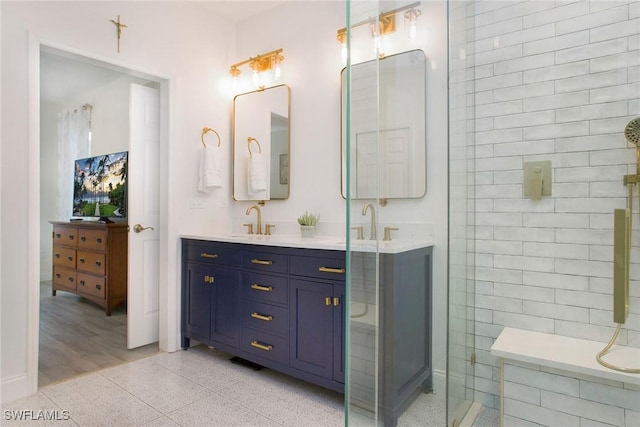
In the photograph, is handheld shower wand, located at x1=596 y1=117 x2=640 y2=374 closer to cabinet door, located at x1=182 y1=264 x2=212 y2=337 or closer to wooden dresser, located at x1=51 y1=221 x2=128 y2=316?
cabinet door, located at x1=182 y1=264 x2=212 y2=337

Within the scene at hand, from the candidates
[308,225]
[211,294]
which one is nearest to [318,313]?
[308,225]

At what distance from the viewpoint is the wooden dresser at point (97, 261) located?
3.82 metres

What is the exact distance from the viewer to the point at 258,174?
10.3 feet

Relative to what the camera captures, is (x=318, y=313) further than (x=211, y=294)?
No

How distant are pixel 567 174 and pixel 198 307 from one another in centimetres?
253

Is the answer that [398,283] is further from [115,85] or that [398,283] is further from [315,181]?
[115,85]

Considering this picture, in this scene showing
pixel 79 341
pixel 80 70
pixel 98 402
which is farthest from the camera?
pixel 80 70

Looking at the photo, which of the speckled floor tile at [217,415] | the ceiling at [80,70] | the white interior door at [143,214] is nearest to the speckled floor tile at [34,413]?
the speckled floor tile at [217,415]

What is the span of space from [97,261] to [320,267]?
2.94 m

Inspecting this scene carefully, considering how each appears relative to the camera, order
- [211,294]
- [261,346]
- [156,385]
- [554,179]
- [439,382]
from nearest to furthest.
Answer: [439,382]
[554,179]
[156,385]
[261,346]
[211,294]

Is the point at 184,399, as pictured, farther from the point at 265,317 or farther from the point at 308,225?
the point at 308,225

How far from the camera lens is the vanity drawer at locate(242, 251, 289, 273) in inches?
91.6

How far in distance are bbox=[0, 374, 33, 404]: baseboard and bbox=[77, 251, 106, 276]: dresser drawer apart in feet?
5.96

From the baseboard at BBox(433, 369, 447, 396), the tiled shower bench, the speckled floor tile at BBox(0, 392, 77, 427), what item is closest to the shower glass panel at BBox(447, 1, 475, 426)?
the baseboard at BBox(433, 369, 447, 396)
